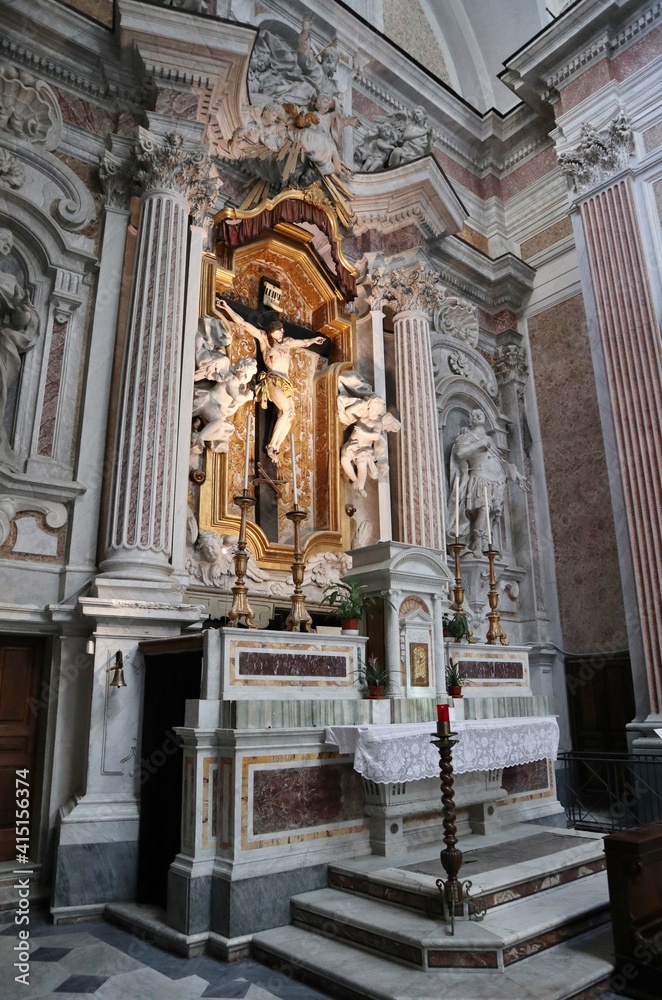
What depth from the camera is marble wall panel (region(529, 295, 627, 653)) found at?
1009cm

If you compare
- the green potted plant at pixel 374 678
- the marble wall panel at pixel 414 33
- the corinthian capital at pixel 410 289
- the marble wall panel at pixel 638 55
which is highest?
the marble wall panel at pixel 414 33

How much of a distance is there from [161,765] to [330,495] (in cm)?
399

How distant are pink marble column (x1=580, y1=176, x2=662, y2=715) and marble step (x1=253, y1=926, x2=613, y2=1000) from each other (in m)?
4.96

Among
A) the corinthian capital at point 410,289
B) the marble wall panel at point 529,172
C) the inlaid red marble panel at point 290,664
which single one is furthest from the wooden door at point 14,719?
the marble wall panel at point 529,172

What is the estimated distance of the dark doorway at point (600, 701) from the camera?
370 inches

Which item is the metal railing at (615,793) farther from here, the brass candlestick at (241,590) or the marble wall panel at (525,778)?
the brass candlestick at (241,590)

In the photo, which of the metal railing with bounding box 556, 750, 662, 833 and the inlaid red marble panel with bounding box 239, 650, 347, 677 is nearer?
the inlaid red marble panel with bounding box 239, 650, 347, 677

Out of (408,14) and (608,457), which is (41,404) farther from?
(408,14)

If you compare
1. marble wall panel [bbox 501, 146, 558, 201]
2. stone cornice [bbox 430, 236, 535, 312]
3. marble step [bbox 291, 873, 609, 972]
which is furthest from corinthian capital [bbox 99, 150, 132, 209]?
marble wall panel [bbox 501, 146, 558, 201]

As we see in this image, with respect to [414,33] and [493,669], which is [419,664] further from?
[414,33]

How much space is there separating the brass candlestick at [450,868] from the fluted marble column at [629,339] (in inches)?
196

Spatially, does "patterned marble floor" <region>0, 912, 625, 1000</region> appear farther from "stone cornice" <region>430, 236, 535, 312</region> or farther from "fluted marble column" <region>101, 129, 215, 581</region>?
"stone cornice" <region>430, 236, 535, 312</region>

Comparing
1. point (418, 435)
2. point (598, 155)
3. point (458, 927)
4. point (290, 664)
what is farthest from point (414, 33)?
point (458, 927)

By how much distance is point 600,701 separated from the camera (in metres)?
9.72
